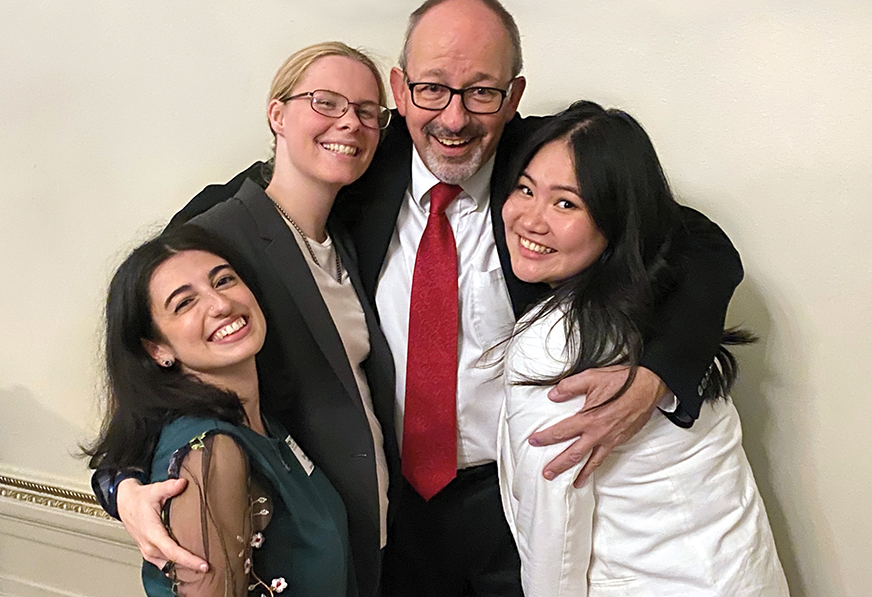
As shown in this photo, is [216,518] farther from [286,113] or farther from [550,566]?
[286,113]

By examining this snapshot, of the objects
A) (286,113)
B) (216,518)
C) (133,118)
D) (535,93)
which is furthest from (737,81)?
(133,118)

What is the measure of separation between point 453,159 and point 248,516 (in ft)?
2.43

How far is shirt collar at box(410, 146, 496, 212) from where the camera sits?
145 cm

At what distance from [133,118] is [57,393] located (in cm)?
85

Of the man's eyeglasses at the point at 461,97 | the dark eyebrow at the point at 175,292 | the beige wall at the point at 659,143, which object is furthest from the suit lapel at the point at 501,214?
the dark eyebrow at the point at 175,292

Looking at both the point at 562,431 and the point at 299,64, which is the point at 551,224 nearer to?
the point at 562,431

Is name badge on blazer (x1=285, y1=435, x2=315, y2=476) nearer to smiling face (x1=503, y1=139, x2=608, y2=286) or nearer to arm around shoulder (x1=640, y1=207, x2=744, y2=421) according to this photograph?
smiling face (x1=503, y1=139, x2=608, y2=286)

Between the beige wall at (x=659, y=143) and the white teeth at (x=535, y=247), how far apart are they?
0.50m

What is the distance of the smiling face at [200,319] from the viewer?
3.55 feet

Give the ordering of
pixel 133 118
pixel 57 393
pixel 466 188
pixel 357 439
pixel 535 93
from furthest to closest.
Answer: pixel 57 393 → pixel 133 118 → pixel 535 93 → pixel 466 188 → pixel 357 439

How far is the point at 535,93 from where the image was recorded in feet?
5.48

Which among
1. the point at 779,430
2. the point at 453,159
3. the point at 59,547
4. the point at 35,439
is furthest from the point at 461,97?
the point at 59,547

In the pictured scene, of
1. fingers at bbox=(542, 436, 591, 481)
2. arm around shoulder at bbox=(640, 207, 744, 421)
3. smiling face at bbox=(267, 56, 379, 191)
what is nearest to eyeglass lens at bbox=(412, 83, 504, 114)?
smiling face at bbox=(267, 56, 379, 191)

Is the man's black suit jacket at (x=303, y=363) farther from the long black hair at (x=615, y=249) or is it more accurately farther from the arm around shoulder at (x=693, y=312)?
the arm around shoulder at (x=693, y=312)
